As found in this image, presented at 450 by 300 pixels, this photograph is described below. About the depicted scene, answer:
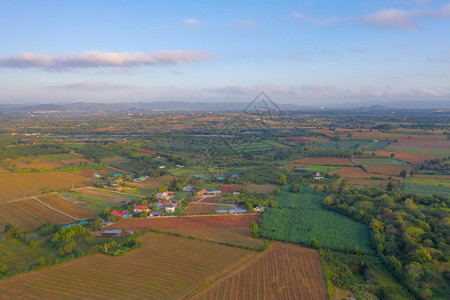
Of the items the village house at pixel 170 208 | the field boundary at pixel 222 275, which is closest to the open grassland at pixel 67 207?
the village house at pixel 170 208

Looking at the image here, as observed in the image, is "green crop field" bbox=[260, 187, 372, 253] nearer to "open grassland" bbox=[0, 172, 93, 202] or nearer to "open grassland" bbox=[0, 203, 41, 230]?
"open grassland" bbox=[0, 203, 41, 230]

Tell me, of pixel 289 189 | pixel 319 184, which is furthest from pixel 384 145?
pixel 289 189

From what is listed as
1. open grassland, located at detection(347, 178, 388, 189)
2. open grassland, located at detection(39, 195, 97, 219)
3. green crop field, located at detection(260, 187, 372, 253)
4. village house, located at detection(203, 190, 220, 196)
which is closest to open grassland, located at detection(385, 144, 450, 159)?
open grassland, located at detection(347, 178, 388, 189)

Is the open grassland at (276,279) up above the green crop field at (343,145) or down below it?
below

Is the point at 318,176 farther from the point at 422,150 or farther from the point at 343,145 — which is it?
the point at 422,150

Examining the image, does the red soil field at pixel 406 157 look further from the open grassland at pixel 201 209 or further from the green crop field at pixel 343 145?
the open grassland at pixel 201 209

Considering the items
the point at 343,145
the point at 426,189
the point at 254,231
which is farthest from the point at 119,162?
the point at 426,189
